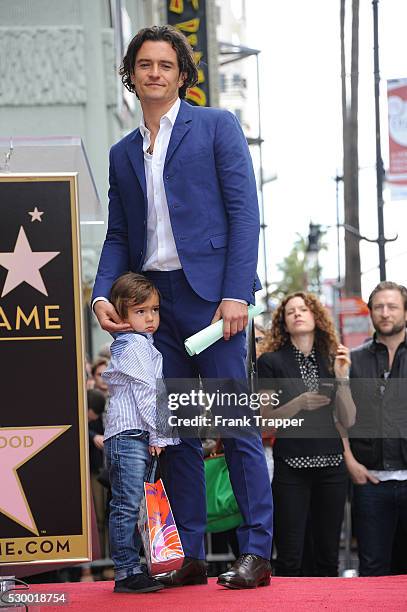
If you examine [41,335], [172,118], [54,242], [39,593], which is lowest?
[39,593]

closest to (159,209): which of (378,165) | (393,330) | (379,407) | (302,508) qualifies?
(379,407)

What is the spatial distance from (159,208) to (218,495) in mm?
2517

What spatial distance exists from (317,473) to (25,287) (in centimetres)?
269

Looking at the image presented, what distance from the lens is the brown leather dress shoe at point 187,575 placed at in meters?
4.37

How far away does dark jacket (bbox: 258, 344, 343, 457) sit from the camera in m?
5.65

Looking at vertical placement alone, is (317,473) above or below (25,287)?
below

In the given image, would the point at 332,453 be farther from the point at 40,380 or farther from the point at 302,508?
the point at 40,380

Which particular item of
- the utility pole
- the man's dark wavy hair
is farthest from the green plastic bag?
the utility pole

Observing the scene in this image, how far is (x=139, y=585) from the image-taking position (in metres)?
4.27

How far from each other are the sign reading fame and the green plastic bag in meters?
2.60

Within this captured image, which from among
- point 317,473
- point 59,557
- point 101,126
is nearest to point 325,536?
point 317,473

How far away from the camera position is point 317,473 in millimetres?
6137

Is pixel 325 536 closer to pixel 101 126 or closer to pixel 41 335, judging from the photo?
pixel 41 335

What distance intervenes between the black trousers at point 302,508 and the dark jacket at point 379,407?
0.80 feet
